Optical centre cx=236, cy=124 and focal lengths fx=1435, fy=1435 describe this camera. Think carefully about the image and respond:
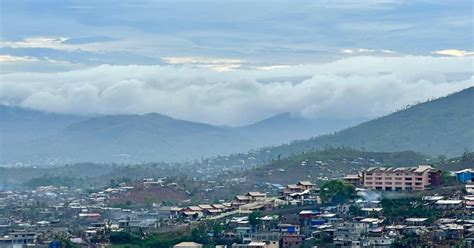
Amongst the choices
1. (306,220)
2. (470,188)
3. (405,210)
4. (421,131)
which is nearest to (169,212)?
(306,220)

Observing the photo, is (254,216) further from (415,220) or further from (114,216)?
(114,216)

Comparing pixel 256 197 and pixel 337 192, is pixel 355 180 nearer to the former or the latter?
pixel 256 197

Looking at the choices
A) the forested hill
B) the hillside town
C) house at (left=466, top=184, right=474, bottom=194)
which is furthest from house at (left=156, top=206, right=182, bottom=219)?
the forested hill

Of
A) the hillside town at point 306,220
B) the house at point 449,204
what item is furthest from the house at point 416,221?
the house at point 449,204

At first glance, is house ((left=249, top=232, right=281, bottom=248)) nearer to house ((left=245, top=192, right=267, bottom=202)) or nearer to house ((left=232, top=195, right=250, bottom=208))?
house ((left=232, top=195, right=250, bottom=208))

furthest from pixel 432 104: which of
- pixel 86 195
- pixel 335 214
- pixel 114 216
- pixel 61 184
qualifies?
pixel 335 214
